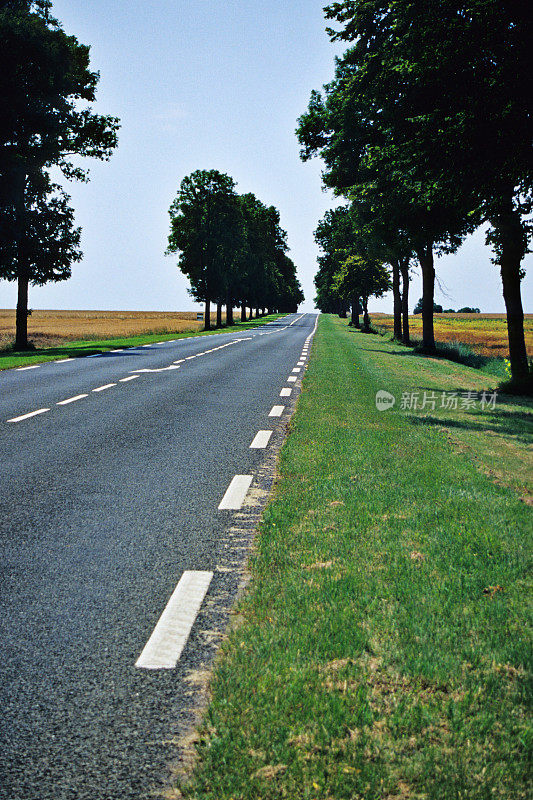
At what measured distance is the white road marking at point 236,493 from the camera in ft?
18.6

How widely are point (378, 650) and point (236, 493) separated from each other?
10.2 ft

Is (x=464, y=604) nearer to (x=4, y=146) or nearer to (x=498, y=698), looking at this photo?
(x=498, y=698)

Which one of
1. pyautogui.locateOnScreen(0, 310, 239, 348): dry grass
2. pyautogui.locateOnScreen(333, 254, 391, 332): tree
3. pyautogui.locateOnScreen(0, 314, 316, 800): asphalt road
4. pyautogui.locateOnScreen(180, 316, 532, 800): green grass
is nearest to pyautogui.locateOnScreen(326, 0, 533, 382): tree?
pyautogui.locateOnScreen(0, 314, 316, 800): asphalt road

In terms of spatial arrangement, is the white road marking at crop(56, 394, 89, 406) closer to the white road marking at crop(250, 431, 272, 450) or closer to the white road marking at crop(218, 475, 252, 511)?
the white road marking at crop(250, 431, 272, 450)

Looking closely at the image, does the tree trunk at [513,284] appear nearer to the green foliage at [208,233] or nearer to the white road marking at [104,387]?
the white road marking at [104,387]

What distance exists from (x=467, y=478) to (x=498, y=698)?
3.94 meters

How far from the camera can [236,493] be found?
6.06 metres

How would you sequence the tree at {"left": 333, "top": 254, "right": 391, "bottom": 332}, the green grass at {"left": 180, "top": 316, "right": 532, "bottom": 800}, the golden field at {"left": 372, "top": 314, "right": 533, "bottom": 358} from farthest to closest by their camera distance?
the tree at {"left": 333, "top": 254, "right": 391, "bottom": 332}
the golden field at {"left": 372, "top": 314, "right": 533, "bottom": 358}
the green grass at {"left": 180, "top": 316, "right": 532, "bottom": 800}

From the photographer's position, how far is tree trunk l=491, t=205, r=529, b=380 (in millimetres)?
14922

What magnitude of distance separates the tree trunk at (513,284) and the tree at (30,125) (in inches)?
884

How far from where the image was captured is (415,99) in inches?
589

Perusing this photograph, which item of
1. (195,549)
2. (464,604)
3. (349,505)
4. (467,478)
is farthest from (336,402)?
(464,604)

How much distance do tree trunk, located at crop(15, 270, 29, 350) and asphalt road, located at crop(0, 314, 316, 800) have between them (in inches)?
851

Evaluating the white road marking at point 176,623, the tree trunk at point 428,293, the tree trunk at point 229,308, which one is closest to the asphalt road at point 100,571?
the white road marking at point 176,623
